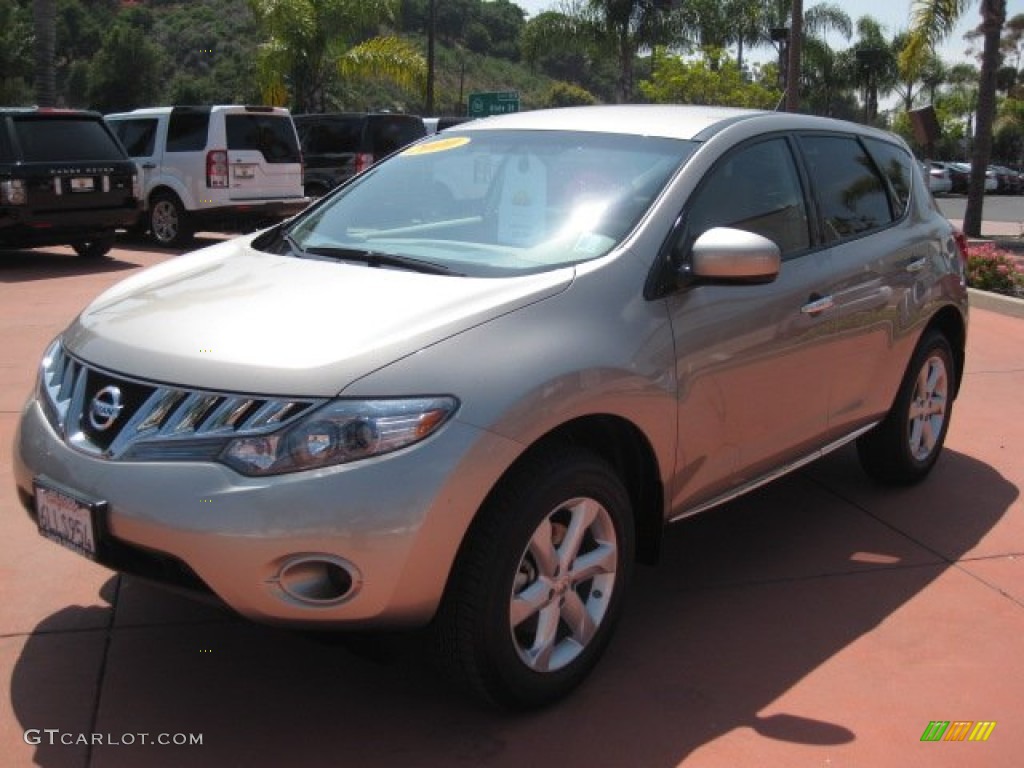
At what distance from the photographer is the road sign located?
28.0m

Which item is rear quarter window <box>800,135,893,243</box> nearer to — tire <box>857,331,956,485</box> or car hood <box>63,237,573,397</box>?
tire <box>857,331,956,485</box>

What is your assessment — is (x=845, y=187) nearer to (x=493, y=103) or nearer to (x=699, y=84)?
(x=493, y=103)

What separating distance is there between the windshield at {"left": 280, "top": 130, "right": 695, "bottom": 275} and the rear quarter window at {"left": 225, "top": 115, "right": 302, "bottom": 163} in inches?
415

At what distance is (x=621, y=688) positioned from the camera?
3.39m

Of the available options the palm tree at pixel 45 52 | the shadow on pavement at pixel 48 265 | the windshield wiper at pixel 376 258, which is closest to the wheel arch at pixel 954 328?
the windshield wiper at pixel 376 258

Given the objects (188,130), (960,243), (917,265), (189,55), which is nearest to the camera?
(917,265)

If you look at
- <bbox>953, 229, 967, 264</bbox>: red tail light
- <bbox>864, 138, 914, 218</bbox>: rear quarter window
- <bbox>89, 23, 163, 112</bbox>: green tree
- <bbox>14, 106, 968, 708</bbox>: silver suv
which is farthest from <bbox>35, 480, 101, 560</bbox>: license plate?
<bbox>89, 23, 163, 112</bbox>: green tree

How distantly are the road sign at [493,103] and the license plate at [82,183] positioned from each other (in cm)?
1659

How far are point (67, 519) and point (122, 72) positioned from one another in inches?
2392

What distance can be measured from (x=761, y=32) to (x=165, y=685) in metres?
34.7

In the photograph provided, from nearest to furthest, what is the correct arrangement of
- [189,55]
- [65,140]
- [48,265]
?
[65,140] → [48,265] → [189,55]

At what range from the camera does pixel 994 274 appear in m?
11.1

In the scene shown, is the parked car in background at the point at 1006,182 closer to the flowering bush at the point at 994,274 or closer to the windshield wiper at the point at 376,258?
the flowering bush at the point at 994,274

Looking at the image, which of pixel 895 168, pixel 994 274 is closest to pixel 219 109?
pixel 994 274
